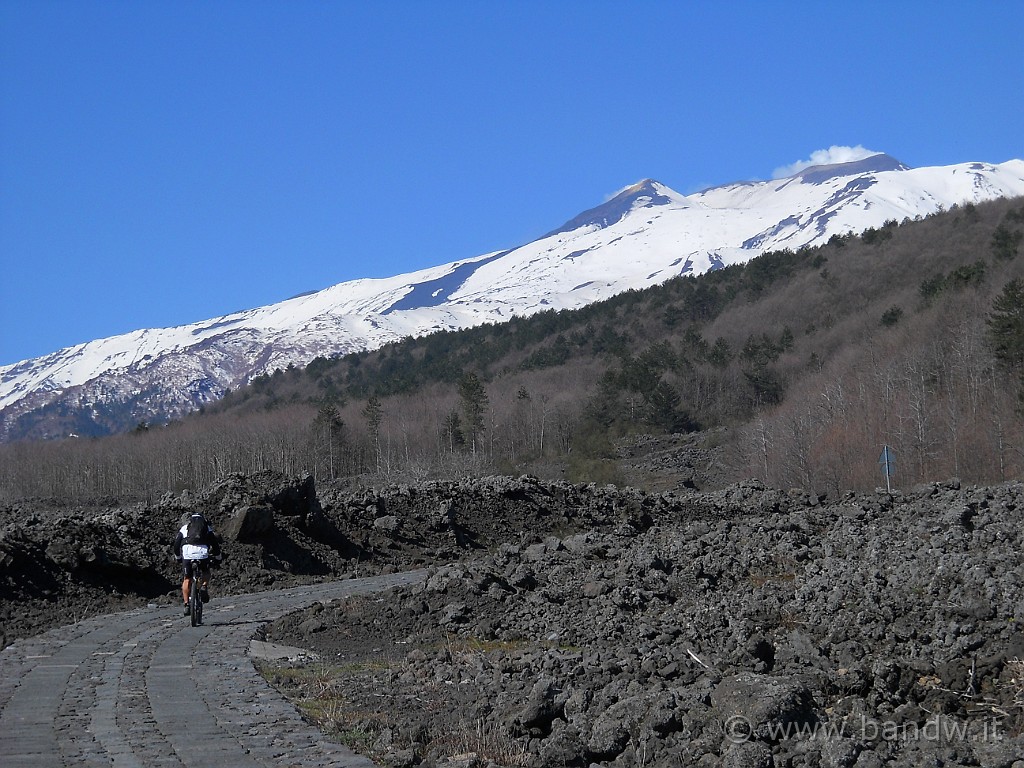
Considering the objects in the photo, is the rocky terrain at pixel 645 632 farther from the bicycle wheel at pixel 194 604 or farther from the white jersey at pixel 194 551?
the white jersey at pixel 194 551

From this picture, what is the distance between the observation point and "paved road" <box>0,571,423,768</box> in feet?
25.1

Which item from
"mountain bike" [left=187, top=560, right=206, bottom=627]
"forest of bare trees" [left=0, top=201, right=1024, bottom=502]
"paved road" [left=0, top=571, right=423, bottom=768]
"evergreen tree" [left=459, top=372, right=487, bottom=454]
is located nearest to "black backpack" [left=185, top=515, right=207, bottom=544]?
"mountain bike" [left=187, top=560, right=206, bottom=627]

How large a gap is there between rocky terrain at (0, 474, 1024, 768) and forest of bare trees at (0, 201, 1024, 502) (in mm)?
29983

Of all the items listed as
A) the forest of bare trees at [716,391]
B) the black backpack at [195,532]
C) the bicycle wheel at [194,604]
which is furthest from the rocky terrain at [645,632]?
the forest of bare trees at [716,391]

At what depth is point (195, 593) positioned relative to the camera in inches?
573

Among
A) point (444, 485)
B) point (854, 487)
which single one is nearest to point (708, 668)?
point (444, 485)

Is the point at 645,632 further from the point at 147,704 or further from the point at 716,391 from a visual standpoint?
the point at 716,391

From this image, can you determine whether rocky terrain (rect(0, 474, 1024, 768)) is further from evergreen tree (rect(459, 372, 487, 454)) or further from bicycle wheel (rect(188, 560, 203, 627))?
evergreen tree (rect(459, 372, 487, 454))

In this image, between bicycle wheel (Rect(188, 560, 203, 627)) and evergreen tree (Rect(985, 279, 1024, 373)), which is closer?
bicycle wheel (Rect(188, 560, 203, 627))

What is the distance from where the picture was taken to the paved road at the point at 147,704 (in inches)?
301

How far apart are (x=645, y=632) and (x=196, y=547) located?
641 centimetres

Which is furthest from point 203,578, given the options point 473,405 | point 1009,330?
point 473,405

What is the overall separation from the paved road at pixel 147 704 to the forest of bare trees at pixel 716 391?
36800mm

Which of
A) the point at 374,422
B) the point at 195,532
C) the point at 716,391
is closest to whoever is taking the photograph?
the point at 195,532
